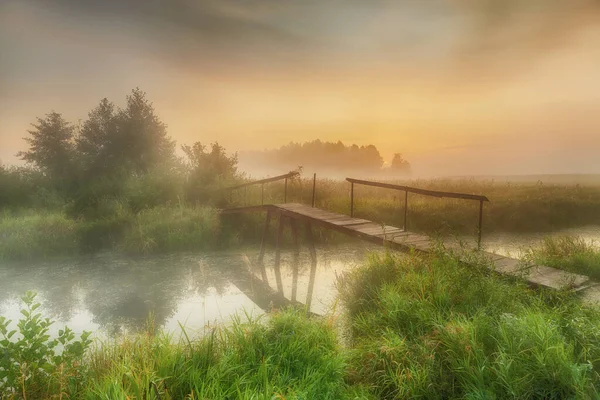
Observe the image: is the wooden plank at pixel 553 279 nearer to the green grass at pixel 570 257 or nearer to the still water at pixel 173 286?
the green grass at pixel 570 257

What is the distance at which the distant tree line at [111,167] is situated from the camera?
1257 cm

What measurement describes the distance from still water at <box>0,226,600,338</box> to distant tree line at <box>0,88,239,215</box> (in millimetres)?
3941

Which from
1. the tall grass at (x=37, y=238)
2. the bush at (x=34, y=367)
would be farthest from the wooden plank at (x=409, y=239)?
the tall grass at (x=37, y=238)

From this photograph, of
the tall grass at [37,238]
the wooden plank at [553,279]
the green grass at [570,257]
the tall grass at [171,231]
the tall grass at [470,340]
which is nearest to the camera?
the tall grass at [470,340]

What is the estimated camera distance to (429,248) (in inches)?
215

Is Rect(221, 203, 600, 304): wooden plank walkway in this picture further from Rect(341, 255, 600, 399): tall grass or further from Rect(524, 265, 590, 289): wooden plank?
Rect(341, 255, 600, 399): tall grass

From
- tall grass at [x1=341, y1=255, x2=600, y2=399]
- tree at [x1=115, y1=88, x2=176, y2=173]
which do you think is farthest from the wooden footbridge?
tree at [x1=115, y1=88, x2=176, y2=173]

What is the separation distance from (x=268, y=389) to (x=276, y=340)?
1060 millimetres

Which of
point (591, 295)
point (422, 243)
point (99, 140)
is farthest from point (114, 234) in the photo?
point (99, 140)

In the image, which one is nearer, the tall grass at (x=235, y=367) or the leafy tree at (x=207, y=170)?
the tall grass at (x=235, y=367)

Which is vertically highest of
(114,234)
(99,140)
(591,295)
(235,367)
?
(99,140)

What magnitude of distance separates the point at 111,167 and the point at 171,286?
14.1 meters

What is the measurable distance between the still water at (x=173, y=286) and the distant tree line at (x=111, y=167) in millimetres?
3941

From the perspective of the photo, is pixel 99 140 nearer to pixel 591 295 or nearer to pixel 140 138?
pixel 140 138
